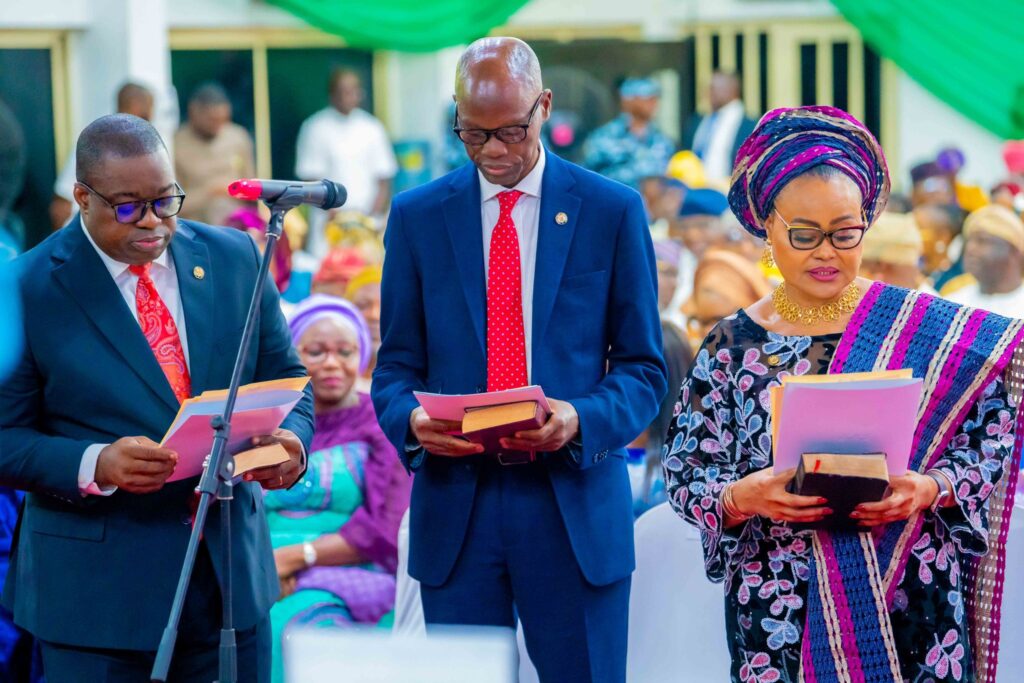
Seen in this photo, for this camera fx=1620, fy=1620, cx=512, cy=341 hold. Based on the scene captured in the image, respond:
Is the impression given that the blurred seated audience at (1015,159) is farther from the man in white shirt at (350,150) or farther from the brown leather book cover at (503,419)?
the brown leather book cover at (503,419)

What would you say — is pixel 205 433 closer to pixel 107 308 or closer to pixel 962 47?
pixel 107 308

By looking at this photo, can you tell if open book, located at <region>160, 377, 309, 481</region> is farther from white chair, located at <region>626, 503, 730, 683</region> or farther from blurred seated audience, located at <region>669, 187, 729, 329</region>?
blurred seated audience, located at <region>669, 187, 729, 329</region>

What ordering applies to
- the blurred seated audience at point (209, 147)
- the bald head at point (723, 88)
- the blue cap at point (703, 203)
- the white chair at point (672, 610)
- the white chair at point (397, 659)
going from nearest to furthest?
the white chair at point (397, 659) → the white chair at point (672, 610) → the blue cap at point (703, 203) → the blurred seated audience at point (209, 147) → the bald head at point (723, 88)

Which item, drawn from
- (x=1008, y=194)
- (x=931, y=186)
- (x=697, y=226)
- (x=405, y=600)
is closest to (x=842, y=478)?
(x=405, y=600)

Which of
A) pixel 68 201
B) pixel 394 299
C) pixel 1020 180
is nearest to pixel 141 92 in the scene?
pixel 68 201

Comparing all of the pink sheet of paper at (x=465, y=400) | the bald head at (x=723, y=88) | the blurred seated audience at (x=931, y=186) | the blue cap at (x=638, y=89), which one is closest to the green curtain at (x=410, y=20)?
the blue cap at (x=638, y=89)

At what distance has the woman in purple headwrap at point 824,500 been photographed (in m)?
3.33

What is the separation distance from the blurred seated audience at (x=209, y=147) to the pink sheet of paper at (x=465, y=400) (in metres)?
8.69

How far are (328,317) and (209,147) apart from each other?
687cm

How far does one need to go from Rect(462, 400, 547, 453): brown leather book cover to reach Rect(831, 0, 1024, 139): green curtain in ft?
21.2

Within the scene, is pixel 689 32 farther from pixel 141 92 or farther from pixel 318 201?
pixel 318 201

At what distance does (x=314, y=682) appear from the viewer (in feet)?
6.23

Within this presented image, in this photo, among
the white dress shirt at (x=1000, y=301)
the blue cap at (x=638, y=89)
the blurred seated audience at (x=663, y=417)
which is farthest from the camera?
the blue cap at (x=638, y=89)

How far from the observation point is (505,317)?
3.68 m
